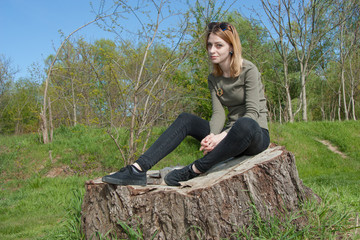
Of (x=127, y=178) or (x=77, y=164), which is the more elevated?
(x=127, y=178)

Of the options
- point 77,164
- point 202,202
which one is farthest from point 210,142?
point 77,164

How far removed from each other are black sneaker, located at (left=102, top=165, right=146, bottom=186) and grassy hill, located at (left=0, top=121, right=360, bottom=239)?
0.78 meters

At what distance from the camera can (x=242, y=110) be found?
2736 mm

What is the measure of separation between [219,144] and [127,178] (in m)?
0.77

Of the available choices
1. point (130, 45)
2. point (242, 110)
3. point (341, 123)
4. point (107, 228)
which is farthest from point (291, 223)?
point (341, 123)

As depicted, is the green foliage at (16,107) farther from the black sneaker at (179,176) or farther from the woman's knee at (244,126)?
the woman's knee at (244,126)

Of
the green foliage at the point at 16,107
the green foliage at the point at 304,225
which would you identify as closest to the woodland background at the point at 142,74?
the green foliage at the point at 16,107

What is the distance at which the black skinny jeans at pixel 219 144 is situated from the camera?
2.24 meters

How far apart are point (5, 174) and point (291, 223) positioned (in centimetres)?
751

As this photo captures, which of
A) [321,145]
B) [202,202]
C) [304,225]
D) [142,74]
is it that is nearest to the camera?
[202,202]

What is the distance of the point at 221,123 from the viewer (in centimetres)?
268

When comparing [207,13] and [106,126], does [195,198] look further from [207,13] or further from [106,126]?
[207,13]

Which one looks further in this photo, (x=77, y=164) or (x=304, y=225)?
(x=77, y=164)

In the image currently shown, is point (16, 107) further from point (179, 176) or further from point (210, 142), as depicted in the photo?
point (210, 142)
